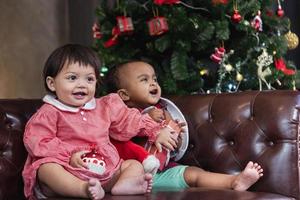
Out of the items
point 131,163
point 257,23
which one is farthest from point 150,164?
point 257,23

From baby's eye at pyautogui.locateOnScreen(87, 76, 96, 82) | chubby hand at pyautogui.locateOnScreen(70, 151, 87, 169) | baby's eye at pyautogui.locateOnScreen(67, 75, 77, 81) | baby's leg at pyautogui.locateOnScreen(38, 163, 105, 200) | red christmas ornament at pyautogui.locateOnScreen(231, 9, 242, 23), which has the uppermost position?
red christmas ornament at pyautogui.locateOnScreen(231, 9, 242, 23)

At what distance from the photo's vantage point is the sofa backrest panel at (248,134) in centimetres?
202

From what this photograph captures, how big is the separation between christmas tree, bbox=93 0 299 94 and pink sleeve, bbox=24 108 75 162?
0.82 meters

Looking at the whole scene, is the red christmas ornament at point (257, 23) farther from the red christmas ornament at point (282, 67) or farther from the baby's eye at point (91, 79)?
the baby's eye at point (91, 79)

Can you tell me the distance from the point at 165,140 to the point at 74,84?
42 centimetres

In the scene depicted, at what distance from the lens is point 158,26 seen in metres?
2.71

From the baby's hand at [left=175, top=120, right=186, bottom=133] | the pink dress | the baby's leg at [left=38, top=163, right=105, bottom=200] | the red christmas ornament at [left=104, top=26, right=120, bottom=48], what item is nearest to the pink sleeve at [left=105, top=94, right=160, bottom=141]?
the pink dress

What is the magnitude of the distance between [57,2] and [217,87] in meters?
1.86

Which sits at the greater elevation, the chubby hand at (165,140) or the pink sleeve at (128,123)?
the pink sleeve at (128,123)

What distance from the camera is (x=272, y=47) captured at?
9.58 ft

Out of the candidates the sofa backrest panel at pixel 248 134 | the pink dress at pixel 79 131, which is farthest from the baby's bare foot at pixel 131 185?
the sofa backrest panel at pixel 248 134

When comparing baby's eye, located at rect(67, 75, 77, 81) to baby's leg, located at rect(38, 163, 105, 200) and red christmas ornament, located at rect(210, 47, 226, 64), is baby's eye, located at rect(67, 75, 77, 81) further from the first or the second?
red christmas ornament, located at rect(210, 47, 226, 64)

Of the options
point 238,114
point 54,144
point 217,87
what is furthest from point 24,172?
point 217,87

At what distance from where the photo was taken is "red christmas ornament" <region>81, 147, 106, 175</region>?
191 cm
